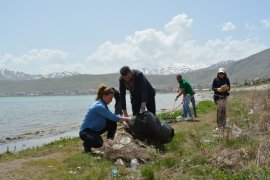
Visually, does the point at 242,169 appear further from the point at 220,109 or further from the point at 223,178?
the point at 220,109

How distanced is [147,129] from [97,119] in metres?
1.16

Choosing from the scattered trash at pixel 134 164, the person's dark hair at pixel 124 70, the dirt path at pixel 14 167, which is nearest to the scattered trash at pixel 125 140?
the scattered trash at pixel 134 164

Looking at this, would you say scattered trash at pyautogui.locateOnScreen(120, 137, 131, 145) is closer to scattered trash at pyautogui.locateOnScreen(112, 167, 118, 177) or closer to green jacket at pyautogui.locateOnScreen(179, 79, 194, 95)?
scattered trash at pyautogui.locateOnScreen(112, 167, 118, 177)

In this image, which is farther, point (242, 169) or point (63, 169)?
point (63, 169)

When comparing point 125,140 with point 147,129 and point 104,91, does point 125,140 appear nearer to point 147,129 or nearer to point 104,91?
point 147,129

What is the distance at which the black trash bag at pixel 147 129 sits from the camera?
29.1 feet

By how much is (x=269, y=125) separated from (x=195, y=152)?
8.74 ft

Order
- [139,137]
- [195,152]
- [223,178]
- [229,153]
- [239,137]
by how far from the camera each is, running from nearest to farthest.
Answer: [223,178] → [229,153] → [195,152] → [239,137] → [139,137]

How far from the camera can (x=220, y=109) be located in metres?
11.2

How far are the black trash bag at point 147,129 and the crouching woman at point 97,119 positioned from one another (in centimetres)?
26

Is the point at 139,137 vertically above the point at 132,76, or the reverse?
the point at 132,76

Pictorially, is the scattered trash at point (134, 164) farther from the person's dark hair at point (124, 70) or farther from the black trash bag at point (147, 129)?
the person's dark hair at point (124, 70)

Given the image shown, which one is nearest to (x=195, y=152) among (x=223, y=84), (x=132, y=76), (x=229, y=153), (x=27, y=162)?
(x=229, y=153)

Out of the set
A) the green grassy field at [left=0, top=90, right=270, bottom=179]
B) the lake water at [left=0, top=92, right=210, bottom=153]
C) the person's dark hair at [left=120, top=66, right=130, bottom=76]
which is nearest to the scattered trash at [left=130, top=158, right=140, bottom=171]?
the green grassy field at [left=0, top=90, right=270, bottom=179]
